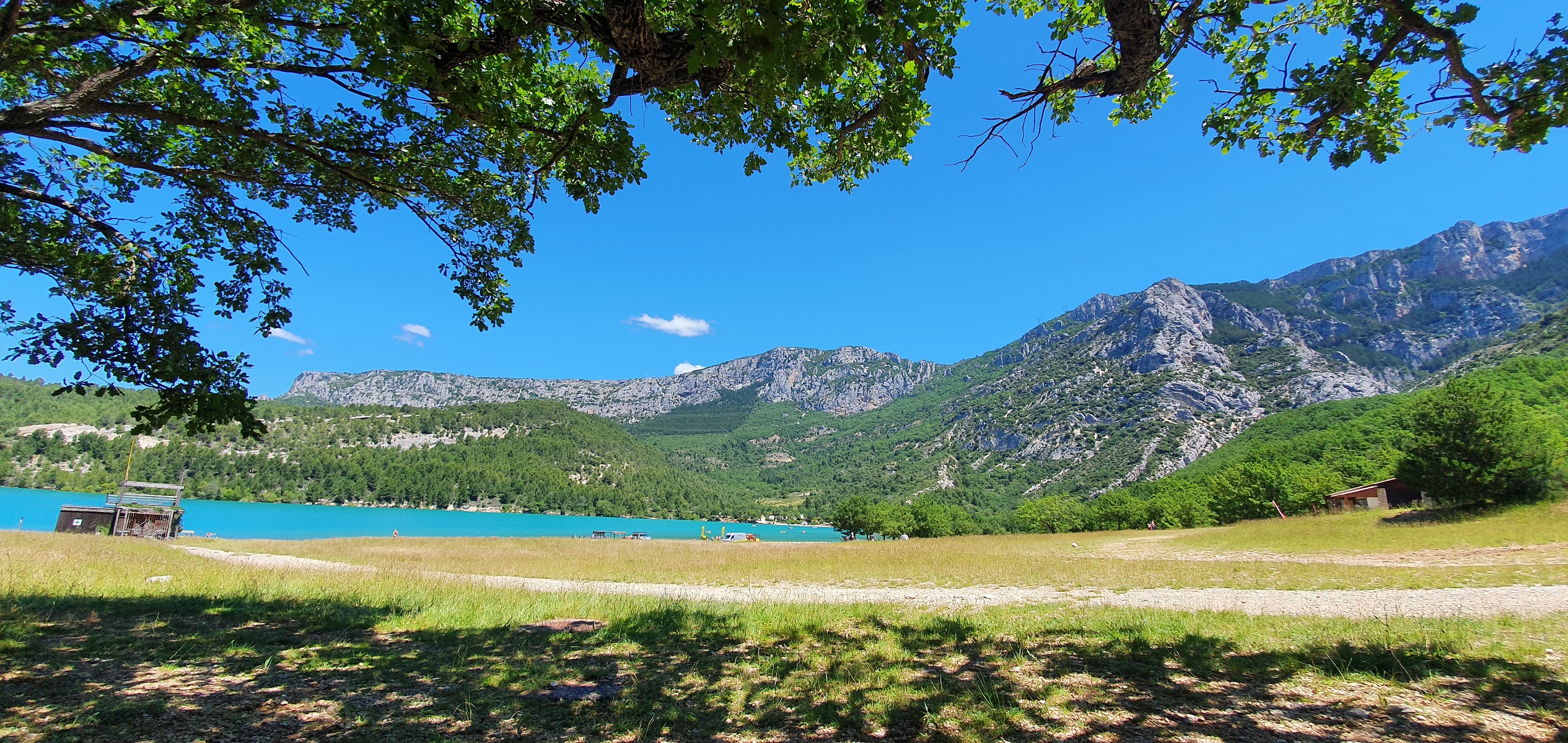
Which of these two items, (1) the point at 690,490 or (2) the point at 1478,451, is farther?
(1) the point at 690,490

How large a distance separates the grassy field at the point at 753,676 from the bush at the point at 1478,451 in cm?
3601

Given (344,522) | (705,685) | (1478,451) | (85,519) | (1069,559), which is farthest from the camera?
(344,522)

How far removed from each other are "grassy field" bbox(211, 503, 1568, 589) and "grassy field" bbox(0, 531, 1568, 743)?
7316 millimetres

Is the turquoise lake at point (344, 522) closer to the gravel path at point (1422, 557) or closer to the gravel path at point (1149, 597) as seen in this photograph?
the gravel path at point (1149, 597)

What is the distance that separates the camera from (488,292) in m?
7.56

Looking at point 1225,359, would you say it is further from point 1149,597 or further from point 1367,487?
point 1149,597

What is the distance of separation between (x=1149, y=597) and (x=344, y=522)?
109825 millimetres

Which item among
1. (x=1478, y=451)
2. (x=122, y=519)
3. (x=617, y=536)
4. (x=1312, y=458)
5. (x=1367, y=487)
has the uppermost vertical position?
(x=1312, y=458)

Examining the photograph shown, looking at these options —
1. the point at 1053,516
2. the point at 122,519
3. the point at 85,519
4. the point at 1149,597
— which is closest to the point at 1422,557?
the point at 1149,597

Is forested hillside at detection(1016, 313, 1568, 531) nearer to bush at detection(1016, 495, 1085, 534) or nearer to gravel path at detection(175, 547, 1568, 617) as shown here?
bush at detection(1016, 495, 1085, 534)

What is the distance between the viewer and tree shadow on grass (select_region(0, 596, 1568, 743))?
3580 mm

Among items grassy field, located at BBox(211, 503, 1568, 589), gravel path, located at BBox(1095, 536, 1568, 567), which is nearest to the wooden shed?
grassy field, located at BBox(211, 503, 1568, 589)

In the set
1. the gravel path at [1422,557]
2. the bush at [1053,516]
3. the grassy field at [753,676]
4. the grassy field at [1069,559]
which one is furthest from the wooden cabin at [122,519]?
the bush at [1053,516]

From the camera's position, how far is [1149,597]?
35.6 feet
